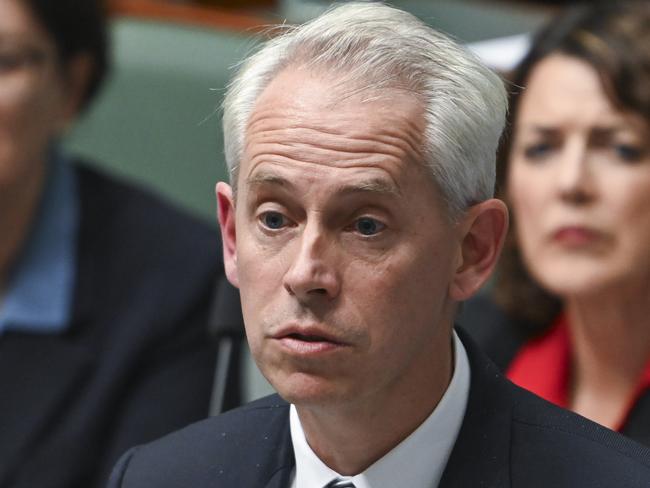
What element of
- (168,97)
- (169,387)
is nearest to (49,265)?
(169,387)

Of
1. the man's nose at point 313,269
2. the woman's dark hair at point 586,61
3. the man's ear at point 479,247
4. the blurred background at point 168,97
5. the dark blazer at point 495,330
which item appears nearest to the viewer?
the man's nose at point 313,269

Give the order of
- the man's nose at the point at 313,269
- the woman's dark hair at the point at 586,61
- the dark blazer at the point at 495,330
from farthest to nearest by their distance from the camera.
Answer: the dark blazer at the point at 495,330 < the woman's dark hair at the point at 586,61 < the man's nose at the point at 313,269

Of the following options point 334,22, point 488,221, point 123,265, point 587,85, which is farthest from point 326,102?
point 123,265

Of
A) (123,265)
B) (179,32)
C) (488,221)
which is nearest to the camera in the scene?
(488,221)

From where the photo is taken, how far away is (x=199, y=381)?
2252 mm

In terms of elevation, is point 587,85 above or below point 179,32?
above

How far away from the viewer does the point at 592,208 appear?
2168 millimetres

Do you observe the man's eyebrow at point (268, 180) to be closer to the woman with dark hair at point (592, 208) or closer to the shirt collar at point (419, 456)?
the shirt collar at point (419, 456)

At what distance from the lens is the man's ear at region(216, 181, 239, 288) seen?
1.47m

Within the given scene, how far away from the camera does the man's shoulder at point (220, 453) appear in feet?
4.84

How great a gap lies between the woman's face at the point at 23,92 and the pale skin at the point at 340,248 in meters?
1.08

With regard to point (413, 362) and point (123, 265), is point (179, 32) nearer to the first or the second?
point (123, 265)

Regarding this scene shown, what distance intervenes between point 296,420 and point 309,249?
249mm

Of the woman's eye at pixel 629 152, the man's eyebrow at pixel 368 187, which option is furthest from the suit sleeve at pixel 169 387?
the man's eyebrow at pixel 368 187
